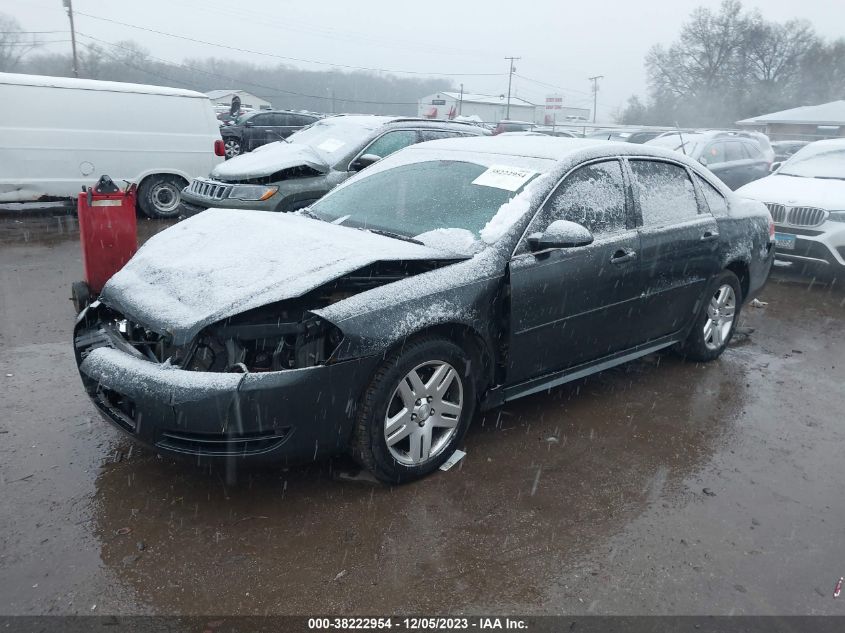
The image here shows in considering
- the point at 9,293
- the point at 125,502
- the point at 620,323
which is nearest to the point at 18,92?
the point at 9,293

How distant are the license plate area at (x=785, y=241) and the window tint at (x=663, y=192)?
12.2 ft

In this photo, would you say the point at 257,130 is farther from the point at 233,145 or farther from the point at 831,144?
the point at 831,144

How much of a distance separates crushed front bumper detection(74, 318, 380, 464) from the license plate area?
6604 mm

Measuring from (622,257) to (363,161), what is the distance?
3743 mm

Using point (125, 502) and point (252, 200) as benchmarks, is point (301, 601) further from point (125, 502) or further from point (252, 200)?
point (252, 200)

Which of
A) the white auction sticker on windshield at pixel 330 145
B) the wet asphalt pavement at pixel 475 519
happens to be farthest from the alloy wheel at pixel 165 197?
the wet asphalt pavement at pixel 475 519

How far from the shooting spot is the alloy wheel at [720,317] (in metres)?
5.28

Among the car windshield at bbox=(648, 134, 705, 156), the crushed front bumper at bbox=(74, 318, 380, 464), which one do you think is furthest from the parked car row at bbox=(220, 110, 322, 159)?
the crushed front bumper at bbox=(74, 318, 380, 464)

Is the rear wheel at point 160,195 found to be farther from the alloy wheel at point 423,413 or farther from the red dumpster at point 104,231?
the alloy wheel at point 423,413

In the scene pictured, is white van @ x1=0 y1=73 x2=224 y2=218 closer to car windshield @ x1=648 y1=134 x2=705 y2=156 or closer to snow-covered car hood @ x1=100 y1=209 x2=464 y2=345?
snow-covered car hood @ x1=100 y1=209 x2=464 y2=345

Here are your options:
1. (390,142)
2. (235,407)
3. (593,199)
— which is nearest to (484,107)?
(390,142)

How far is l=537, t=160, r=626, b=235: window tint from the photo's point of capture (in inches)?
156

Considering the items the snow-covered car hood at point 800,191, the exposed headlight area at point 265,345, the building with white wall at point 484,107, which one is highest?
the building with white wall at point 484,107

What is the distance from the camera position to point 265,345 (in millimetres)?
3178
